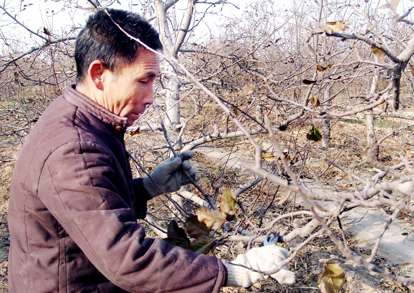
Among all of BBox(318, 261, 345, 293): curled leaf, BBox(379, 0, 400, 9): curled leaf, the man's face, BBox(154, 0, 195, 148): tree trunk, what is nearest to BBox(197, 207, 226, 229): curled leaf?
→ BBox(318, 261, 345, 293): curled leaf

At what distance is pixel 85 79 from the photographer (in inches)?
50.5

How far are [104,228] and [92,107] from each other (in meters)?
0.53

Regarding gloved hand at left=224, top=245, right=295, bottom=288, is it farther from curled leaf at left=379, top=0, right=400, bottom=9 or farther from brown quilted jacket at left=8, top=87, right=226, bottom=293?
curled leaf at left=379, top=0, right=400, bottom=9

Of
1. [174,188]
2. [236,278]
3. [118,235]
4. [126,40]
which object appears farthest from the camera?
[174,188]

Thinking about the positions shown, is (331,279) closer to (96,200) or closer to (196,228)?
(196,228)

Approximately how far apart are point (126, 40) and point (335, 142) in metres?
9.14

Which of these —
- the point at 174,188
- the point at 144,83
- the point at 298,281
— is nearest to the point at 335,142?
the point at 298,281

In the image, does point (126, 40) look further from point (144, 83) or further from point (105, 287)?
point (105, 287)

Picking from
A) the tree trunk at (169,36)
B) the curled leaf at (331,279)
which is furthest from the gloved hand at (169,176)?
the curled leaf at (331,279)

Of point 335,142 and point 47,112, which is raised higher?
point 47,112

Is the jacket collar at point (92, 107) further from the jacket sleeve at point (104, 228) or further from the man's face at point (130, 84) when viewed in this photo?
the jacket sleeve at point (104, 228)

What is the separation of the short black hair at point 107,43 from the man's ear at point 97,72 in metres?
0.02

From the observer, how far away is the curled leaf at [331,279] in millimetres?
1091

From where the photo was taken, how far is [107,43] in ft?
4.04
